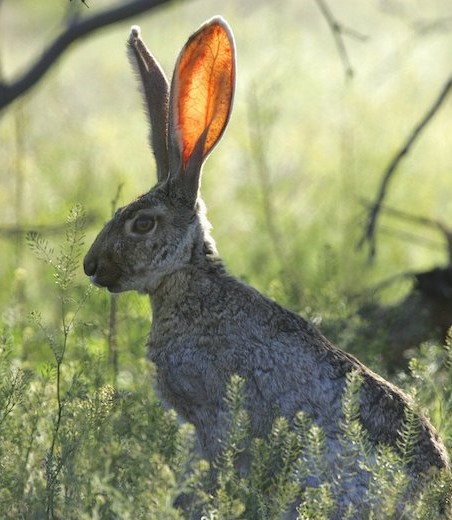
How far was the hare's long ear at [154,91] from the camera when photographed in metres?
5.18

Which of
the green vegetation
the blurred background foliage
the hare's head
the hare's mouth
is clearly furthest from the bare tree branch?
the hare's mouth

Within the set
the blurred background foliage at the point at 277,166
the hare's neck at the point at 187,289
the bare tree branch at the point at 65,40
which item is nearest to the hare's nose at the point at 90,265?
the hare's neck at the point at 187,289

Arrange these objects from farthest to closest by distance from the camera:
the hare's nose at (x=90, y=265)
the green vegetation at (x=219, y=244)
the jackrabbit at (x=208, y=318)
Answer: the hare's nose at (x=90, y=265) → the jackrabbit at (x=208, y=318) → the green vegetation at (x=219, y=244)

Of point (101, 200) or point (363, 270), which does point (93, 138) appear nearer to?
point (101, 200)

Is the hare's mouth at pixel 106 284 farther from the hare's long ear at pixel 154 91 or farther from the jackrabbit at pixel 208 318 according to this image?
the hare's long ear at pixel 154 91

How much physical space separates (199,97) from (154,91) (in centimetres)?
46

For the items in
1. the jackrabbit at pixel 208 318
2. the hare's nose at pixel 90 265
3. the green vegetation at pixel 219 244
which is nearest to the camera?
the green vegetation at pixel 219 244

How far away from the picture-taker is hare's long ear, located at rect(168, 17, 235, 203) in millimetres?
4668

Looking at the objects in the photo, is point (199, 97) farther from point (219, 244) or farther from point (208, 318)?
point (219, 244)

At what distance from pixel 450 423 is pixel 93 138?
5531 mm

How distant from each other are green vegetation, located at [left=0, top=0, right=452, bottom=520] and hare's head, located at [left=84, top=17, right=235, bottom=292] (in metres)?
0.20

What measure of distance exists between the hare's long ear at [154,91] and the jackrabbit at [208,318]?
20 mm

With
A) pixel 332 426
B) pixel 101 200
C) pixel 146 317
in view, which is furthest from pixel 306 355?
pixel 101 200

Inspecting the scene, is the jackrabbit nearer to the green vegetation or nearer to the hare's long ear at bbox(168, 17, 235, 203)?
the hare's long ear at bbox(168, 17, 235, 203)
